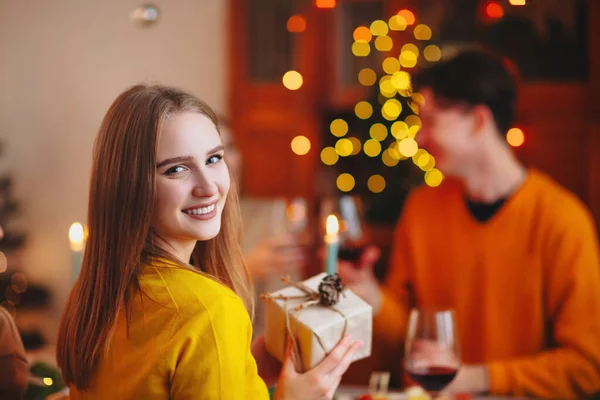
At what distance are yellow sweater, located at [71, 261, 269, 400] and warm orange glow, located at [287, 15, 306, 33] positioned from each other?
2.94 metres

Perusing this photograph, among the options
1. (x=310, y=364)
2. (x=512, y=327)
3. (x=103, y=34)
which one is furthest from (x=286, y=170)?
(x=310, y=364)

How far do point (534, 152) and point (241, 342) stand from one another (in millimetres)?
2696

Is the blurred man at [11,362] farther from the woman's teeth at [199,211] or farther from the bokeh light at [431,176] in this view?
the bokeh light at [431,176]

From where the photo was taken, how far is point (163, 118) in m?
0.78

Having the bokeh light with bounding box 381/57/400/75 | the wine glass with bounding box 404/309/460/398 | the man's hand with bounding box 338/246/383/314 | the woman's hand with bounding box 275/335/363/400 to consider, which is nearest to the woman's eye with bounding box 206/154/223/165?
the woman's hand with bounding box 275/335/363/400

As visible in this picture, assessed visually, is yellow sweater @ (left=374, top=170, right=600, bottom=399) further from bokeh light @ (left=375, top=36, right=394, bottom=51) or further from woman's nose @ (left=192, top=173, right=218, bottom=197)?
bokeh light @ (left=375, top=36, right=394, bottom=51)

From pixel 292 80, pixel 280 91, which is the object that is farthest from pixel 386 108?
pixel 280 91

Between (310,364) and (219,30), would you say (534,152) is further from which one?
(310,364)

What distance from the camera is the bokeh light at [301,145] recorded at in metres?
3.62

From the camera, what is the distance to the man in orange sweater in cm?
176

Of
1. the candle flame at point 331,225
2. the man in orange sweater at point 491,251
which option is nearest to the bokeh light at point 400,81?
the man in orange sweater at point 491,251

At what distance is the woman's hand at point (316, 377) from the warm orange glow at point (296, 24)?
2.90 meters

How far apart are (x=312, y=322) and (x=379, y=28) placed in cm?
278

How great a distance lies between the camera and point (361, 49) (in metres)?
3.47
